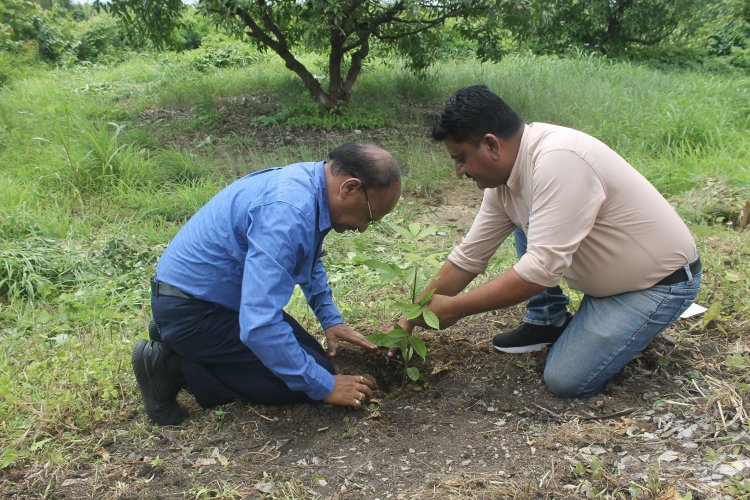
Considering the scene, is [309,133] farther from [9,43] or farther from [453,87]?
[9,43]

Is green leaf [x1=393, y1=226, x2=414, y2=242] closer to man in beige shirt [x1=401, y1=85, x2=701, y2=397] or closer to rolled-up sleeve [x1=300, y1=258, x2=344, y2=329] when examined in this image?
man in beige shirt [x1=401, y1=85, x2=701, y2=397]

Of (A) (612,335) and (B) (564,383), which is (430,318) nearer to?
(B) (564,383)

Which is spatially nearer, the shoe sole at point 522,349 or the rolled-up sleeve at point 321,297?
the rolled-up sleeve at point 321,297

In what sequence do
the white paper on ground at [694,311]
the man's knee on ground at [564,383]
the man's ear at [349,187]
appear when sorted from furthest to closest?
the white paper on ground at [694,311]
the man's knee on ground at [564,383]
the man's ear at [349,187]

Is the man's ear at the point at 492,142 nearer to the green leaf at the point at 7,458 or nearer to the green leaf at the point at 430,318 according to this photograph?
the green leaf at the point at 430,318

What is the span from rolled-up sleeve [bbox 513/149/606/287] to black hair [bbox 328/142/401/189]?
53cm

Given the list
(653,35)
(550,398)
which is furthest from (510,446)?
(653,35)

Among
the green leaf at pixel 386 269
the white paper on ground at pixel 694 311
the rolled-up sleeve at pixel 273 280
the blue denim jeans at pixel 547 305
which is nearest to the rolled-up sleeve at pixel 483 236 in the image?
the blue denim jeans at pixel 547 305

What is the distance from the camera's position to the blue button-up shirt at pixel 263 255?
6.81 ft

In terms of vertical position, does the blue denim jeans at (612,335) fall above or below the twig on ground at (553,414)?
above

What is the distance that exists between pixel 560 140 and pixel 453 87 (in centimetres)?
649

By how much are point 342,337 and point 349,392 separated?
1.36 feet

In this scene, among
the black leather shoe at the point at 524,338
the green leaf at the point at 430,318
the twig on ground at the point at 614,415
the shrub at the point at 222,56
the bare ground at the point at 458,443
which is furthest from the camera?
the shrub at the point at 222,56

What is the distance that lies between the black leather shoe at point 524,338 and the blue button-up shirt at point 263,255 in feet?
3.29
